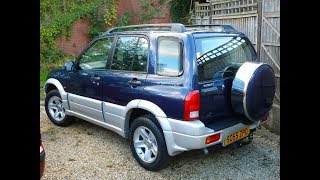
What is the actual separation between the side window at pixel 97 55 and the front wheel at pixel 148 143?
1179mm

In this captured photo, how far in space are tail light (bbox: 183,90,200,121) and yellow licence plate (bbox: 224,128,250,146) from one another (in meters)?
0.58

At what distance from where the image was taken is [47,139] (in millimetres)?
5141

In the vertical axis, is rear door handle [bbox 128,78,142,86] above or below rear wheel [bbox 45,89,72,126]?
above

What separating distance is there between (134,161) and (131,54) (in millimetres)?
1445

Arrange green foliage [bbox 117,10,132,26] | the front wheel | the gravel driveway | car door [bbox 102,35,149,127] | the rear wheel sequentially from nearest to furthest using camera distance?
the front wheel, the gravel driveway, car door [bbox 102,35,149,127], the rear wheel, green foliage [bbox 117,10,132,26]

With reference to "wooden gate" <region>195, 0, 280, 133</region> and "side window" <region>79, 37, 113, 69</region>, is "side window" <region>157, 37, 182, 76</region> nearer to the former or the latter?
"side window" <region>79, 37, 113, 69</region>

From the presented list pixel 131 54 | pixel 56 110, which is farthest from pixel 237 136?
pixel 56 110

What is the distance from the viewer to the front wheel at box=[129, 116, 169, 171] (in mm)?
3801

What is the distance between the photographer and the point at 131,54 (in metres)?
4.34

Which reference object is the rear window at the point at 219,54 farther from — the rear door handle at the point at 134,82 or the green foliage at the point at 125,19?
the green foliage at the point at 125,19

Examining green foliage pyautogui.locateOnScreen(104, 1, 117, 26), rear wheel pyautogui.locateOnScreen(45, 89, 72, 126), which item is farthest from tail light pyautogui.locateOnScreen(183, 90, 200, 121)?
green foliage pyautogui.locateOnScreen(104, 1, 117, 26)

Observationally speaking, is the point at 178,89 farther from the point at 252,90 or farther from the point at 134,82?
the point at 252,90
